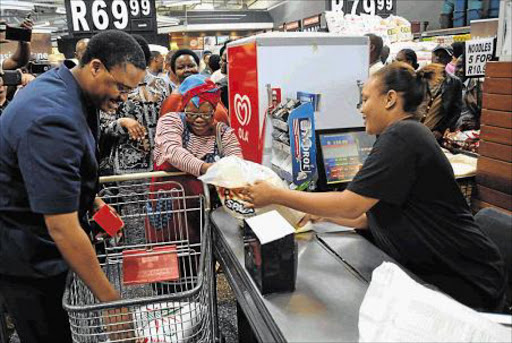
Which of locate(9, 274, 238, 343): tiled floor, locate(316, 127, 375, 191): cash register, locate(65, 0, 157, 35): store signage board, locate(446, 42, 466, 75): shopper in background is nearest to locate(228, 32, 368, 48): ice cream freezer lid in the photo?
locate(316, 127, 375, 191): cash register

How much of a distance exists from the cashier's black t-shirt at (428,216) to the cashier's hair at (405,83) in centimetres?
14

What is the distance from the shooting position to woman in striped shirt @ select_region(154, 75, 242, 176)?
218cm

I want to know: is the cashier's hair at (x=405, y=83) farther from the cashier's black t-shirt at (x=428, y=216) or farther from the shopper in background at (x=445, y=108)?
the shopper in background at (x=445, y=108)

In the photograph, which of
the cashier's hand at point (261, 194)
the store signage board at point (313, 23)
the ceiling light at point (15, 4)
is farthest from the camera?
the ceiling light at point (15, 4)

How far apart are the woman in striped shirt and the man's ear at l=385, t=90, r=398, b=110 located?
0.91 metres

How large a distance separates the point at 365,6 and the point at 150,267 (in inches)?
290

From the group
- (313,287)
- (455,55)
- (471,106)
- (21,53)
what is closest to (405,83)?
(313,287)

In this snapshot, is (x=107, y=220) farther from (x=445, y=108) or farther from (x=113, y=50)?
(x=445, y=108)

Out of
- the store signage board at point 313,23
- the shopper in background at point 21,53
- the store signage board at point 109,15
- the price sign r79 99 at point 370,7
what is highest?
the store signage board at point 313,23

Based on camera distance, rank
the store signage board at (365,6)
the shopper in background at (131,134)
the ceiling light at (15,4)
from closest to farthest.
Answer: the shopper in background at (131,134), the store signage board at (365,6), the ceiling light at (15,4)

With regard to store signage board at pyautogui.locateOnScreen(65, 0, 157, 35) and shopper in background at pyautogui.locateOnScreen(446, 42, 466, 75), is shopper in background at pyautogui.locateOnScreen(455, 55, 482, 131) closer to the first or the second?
shopper in background at pyautogui.locateOnScreen(446, 42, 466, 75)

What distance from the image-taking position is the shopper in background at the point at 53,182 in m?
1.29

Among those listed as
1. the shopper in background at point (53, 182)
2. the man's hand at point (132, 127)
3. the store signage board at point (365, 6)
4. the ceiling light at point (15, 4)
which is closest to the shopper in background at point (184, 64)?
the man's hand at point (132, 127)

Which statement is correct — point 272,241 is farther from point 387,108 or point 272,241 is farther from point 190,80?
point 190,80
